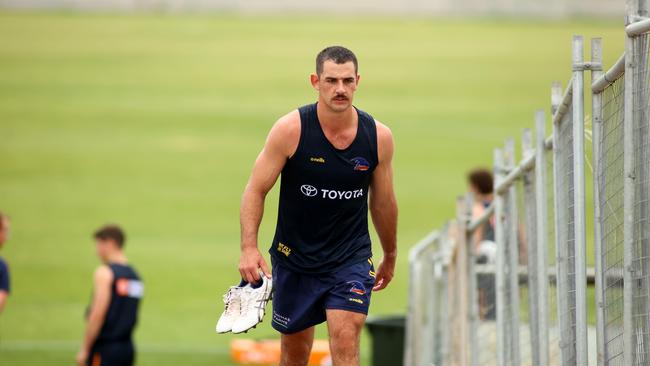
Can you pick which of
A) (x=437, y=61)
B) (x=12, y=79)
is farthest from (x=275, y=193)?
(x=437, y=61)

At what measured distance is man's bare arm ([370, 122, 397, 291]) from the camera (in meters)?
6.83

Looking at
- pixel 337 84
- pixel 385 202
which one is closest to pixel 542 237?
pixel 385 202

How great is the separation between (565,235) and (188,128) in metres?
34.6

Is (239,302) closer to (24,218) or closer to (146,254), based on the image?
(146,254)

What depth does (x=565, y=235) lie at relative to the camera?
5809mm

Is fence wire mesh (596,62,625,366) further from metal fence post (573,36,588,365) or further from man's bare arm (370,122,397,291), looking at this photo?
man's bare arm (370,122,397,291)

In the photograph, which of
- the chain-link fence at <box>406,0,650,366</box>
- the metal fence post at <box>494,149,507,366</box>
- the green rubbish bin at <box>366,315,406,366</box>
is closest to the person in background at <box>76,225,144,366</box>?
the green rubbish bin at <box>366,315,406,366</box>

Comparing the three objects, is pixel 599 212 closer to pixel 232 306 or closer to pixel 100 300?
pixel 232 306

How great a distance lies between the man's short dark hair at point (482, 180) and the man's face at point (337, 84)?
645 centimetres

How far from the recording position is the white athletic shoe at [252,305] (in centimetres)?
657

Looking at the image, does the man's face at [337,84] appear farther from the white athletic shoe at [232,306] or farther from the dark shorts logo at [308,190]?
the white athletic shoe at [232,306]

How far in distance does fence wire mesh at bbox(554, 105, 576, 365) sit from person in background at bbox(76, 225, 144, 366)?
23.8 ft

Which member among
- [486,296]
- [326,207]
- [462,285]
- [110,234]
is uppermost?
[110,234]

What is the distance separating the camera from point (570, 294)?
5758mm
